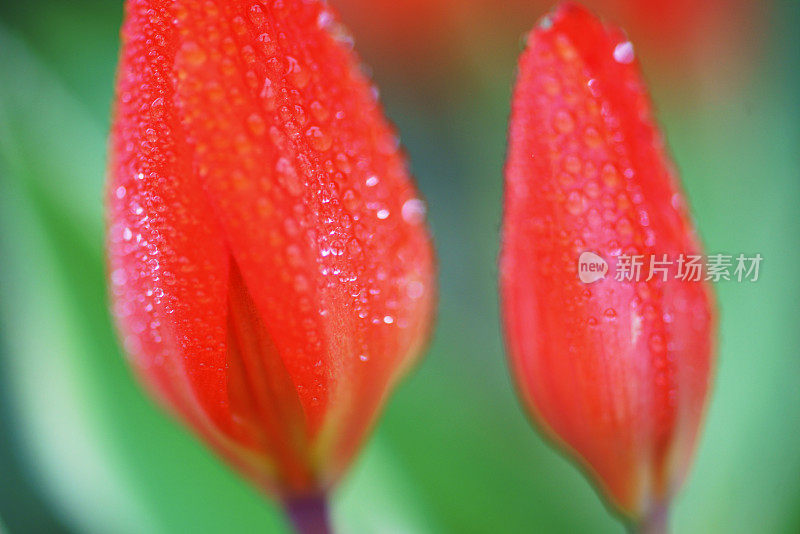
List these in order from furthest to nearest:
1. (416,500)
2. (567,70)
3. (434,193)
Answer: (434,193)
(416,500)
(567,70)

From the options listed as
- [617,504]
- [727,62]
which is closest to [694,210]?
[727,62]

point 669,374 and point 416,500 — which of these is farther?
point 416,500

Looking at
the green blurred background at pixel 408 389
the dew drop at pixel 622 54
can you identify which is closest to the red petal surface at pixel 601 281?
the dew drop at pixel 622 54

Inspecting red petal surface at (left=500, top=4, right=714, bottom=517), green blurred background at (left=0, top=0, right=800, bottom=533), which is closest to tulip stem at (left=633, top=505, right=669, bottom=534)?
red petal surface at (left=500, top=4, right=714, bottom=517)

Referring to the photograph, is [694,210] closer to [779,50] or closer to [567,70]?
[779,50]

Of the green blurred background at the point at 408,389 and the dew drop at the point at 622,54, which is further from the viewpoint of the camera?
the green blurred background at the point at 408,389

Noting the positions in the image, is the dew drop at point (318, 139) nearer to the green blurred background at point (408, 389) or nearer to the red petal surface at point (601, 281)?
the red petal surface at point (601, 281)
